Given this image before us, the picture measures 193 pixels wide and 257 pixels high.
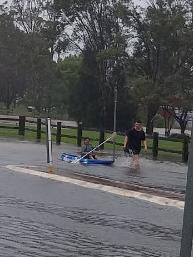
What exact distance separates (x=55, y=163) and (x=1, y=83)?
3107 inches

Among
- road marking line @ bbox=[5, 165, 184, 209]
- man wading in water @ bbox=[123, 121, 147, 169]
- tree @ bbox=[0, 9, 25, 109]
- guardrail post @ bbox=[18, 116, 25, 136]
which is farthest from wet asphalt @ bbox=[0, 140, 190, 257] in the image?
tree @ bbox=[0, 9, 25, 109]

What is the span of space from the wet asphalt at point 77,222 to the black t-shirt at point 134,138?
4289mm

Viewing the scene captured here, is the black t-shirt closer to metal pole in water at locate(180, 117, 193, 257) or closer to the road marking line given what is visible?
the road marking line

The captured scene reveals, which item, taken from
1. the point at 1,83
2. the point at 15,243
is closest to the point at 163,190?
the point at 15,243

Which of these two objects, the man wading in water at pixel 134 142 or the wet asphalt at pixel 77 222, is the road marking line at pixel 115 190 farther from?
the man wading in water at pixel 134 142

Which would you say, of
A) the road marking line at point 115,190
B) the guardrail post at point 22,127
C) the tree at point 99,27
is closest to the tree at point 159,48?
the tree at point 99,27

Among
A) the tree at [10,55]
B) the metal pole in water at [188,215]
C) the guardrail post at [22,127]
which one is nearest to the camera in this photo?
the metal pole in water at [188,215]

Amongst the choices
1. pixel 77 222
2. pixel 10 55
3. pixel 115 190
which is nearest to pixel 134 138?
pixel 115 190

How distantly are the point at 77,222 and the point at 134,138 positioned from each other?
1042cm

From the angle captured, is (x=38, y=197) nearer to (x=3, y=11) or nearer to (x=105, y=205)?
(x=105, y=205)

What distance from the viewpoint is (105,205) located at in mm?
10805

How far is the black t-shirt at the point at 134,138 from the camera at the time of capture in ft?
62.6

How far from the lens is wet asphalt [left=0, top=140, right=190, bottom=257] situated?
727cm

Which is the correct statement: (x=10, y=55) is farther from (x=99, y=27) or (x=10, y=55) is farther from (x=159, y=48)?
(x=159, y=48)
